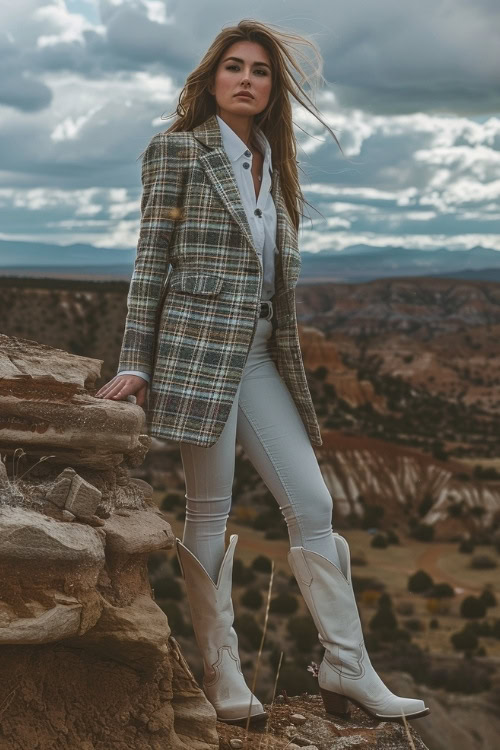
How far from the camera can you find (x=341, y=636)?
134 inches

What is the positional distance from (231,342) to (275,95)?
884 mm

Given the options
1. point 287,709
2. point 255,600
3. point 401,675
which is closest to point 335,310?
point 255,600

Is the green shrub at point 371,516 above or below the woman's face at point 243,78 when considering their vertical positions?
below

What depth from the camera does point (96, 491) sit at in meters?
2.80

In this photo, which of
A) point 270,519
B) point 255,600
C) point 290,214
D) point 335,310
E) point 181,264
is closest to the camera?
point 181,264

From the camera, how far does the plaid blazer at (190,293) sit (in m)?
3.16

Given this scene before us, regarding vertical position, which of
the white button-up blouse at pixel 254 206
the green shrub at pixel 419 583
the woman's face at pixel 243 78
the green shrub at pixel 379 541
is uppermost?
the woman's face at pixel 243 78

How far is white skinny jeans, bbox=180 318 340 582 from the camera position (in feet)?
10.7

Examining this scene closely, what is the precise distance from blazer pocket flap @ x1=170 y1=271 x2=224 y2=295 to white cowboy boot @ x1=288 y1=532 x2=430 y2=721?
0.90m

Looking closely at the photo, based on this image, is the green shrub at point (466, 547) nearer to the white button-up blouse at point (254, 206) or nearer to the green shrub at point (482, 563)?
the green shrub at point (482, 563)

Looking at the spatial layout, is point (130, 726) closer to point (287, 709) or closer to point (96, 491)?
point (96, 491)

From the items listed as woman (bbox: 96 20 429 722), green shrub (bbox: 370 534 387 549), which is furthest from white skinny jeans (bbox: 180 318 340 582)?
green shrub (bbox: 370 534 387 549)

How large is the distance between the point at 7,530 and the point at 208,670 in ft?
3.76

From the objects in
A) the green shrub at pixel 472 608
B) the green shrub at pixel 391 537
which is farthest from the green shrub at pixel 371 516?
the green shrub at pixel 472 608
